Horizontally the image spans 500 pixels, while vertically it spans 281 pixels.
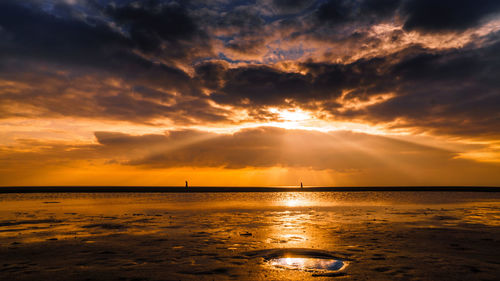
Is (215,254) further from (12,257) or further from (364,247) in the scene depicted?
(12,257)

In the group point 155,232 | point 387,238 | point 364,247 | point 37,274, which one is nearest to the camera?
point 37,274

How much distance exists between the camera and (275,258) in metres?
10.8

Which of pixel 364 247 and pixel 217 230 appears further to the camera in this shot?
pixel 217 230

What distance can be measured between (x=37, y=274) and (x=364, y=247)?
10949 millimetres

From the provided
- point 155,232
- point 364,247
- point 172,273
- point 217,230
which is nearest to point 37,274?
point 172,273

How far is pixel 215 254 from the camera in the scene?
11.5m

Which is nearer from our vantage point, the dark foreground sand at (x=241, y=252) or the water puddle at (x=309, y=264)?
the dark foreground sand at (x=241, y=252)

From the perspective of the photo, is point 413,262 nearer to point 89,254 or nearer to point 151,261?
point 151,261

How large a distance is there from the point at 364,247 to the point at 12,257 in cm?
1262

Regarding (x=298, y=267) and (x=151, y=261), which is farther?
(x=151, y=261)

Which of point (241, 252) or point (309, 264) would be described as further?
point (241, 252)

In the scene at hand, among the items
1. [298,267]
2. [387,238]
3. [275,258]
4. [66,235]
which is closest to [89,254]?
[66,235]

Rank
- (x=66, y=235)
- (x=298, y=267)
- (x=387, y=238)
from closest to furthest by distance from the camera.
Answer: (x=298, y=267) < (x=387, y=238) < (x=66, y=235)

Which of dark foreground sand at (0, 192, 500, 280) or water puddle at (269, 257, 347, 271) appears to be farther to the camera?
water puddle at (269, 257, 347, 271)
